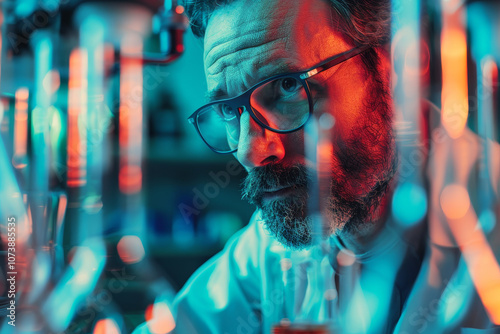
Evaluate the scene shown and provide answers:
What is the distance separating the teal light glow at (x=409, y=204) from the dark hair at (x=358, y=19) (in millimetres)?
164

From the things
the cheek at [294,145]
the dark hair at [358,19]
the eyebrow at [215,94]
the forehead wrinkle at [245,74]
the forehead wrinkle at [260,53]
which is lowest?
the cheek at [294,145]

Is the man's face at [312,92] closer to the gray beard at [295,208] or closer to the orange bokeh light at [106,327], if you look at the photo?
the gray beard at [295,208]

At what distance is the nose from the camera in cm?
48

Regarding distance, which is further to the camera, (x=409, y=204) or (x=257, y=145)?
(x=409, y=204)

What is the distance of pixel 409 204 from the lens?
0.58 metres

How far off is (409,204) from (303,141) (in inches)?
7.7

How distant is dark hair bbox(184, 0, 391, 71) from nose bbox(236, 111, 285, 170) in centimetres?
14

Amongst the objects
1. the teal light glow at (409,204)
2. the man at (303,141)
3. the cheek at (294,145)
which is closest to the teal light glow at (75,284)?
the man at (303,141)

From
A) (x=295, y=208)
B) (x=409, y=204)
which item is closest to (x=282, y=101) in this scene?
(x=295, y=208)

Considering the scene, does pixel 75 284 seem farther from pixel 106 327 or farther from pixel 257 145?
pixel 257 145

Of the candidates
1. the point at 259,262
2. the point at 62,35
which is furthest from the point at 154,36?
the point at 259,262

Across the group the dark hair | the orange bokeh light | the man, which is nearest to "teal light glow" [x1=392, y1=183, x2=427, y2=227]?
the man

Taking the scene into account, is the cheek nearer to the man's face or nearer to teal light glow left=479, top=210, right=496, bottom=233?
the man's face

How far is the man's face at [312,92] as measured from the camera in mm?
487
